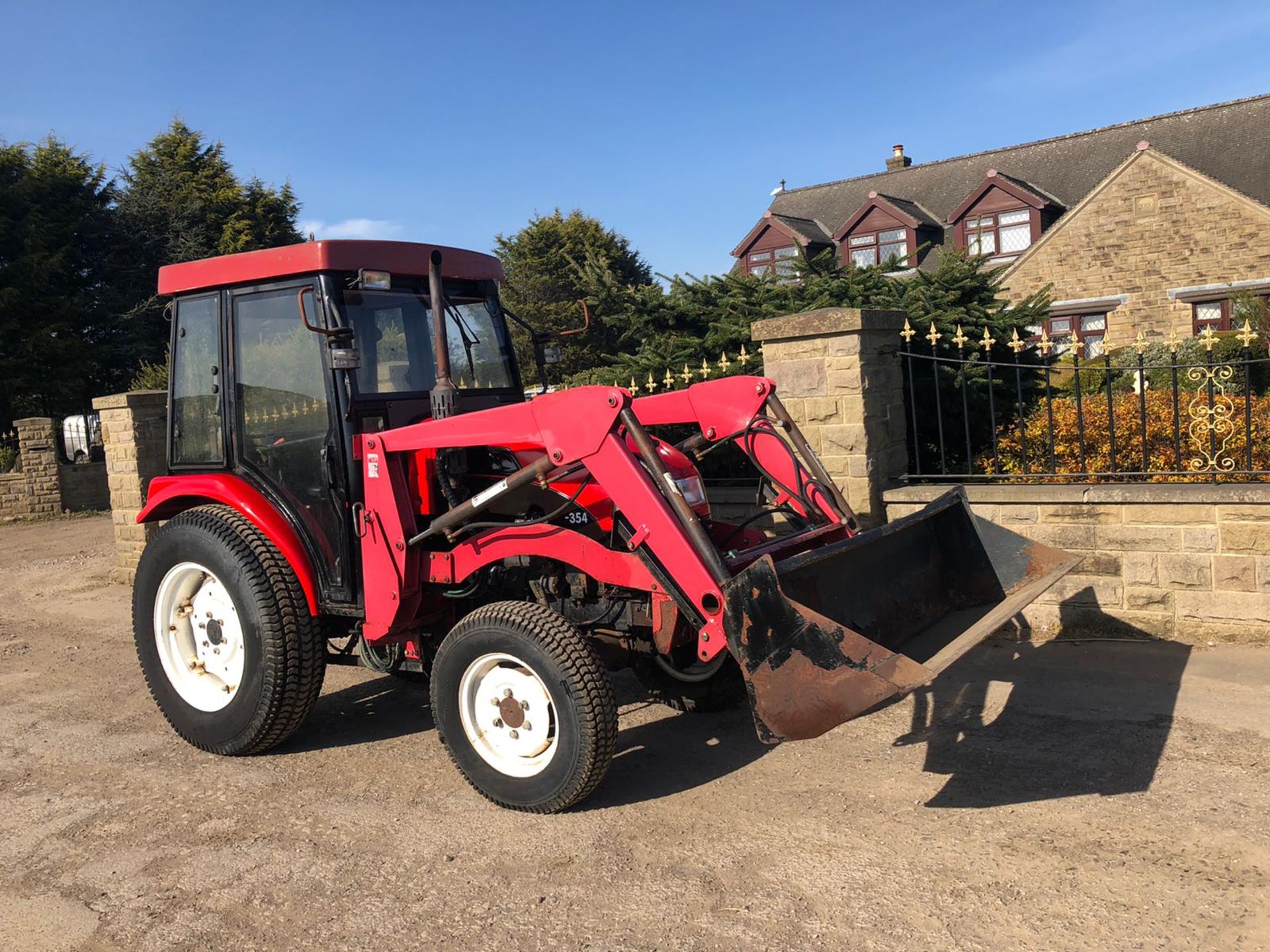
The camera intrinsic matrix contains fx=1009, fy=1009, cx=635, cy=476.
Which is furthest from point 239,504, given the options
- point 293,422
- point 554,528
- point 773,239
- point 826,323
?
point 773,239

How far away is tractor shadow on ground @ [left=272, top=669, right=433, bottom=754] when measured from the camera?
503 centimetres

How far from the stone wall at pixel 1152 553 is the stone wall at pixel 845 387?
0.42 meters

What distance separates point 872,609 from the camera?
13.8 ft

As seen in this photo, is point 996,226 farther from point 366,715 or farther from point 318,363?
point 318,363

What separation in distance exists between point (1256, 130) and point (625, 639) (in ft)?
89.2

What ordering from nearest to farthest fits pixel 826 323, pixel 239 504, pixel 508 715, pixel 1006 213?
pixel 508 715, pixel 239 504, pixel 826 323, pixel 1006 213

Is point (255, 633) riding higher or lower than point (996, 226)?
lower

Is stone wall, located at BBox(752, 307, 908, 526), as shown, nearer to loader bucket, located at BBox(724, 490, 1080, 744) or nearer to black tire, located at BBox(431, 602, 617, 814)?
loader bucket, located at BBox(724, 490, 1080, 744)

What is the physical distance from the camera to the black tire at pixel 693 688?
495 cm

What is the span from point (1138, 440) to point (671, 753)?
4.05 metres

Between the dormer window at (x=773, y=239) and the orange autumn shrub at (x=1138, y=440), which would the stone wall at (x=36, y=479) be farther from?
the dormer window at (x=773, y=239)

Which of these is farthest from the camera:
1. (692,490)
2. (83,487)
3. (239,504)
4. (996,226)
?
(996,226)

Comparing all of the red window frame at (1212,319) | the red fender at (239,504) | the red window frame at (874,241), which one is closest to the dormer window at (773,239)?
the red window frame at (874,241)

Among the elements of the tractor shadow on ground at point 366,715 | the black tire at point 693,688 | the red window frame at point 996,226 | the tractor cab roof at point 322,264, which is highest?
the red window frame at point 996,226
